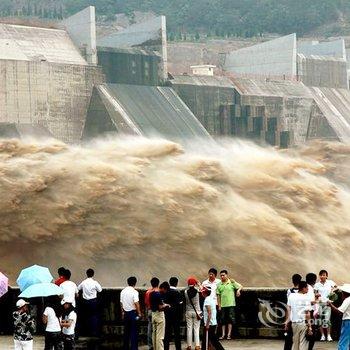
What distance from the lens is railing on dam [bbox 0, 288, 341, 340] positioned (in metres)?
21.0

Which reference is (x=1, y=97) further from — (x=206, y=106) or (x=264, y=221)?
(x=264, y=221)

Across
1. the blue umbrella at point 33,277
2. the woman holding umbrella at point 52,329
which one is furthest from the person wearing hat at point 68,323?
the blue umbrella at point 33,277

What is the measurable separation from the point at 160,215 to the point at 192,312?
41.5 ft

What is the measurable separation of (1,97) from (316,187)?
164 ft

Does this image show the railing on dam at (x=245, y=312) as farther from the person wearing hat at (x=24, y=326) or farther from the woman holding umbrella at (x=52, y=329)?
the person wearing hat at (x=24, y=326)

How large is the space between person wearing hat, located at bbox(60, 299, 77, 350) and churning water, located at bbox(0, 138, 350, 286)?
1230cm

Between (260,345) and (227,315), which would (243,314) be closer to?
(227,315)

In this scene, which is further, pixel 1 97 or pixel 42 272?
pixel 1 97

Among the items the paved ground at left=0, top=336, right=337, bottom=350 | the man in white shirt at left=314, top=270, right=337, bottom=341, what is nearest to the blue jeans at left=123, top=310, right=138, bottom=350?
the paved ground at left=0, top=336, right=337, bottom=350

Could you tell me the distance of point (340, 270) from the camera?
110ft

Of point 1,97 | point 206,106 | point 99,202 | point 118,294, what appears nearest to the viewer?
point 118,294

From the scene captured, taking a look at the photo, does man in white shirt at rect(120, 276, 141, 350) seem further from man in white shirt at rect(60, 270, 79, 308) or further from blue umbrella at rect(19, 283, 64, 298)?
blue umbrella at rect(19, 283, 64, 298)

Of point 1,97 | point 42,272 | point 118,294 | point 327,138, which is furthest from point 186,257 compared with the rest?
point 327,138

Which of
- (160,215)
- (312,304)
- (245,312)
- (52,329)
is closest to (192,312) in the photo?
(245,312)
